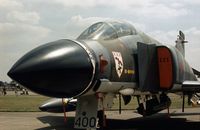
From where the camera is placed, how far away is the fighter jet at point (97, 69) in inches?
221

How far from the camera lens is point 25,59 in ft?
18.7

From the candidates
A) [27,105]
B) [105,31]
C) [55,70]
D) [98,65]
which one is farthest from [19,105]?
[55,70]

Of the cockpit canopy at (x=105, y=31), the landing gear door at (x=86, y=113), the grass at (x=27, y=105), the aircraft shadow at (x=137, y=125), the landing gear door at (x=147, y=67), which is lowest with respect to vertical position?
the grass at (x=27, y=105)

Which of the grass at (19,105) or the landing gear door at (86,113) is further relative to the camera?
the grass at (19,105)

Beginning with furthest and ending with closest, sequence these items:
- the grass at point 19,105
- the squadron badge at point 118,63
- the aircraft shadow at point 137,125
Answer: the grass at point 19,105 < the aircraft shadow at point 137,125 < the squadron badge at point 118,63

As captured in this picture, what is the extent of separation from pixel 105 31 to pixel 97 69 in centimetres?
171

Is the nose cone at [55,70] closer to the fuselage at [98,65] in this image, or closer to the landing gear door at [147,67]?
the fuselage at [98,65]

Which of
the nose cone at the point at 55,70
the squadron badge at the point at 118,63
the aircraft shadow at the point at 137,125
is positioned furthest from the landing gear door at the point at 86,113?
the aircraft shadow at the point at 137,125

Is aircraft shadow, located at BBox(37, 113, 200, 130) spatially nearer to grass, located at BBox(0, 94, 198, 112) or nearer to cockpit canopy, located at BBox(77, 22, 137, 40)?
cockpit canopy, located at BBox(77, 22, 137, 40)

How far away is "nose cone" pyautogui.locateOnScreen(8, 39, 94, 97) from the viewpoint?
5.54 m

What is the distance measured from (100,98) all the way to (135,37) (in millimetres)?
2412

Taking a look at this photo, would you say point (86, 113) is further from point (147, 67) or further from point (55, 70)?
point (147, 67)

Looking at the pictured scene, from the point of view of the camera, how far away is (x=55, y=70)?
18.3 ft

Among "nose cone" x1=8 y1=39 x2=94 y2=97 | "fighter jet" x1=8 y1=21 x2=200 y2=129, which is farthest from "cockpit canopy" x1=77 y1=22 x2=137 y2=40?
"nose cone" x1=8 y1=39 x2=94 y2=97
